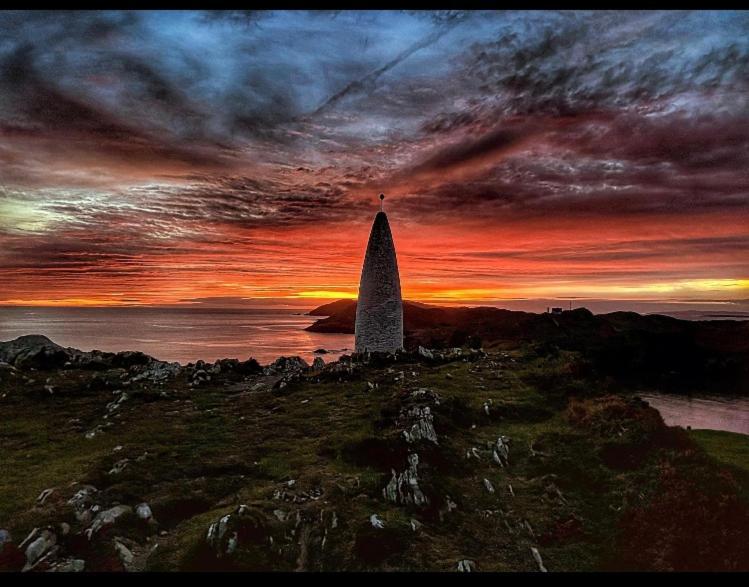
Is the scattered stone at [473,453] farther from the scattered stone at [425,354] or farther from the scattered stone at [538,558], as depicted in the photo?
the scattered stone at [425,354]

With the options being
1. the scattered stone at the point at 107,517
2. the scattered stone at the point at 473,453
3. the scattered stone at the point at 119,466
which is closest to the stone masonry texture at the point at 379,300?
the scattered stone at the point at 473,453

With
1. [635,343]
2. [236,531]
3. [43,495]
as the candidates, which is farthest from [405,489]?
[635,343]

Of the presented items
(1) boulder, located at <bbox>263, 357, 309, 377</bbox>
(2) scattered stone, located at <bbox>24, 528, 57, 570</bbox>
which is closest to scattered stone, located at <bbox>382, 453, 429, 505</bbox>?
(2) scattered stone, located at <bbox>24, 528, 57, 570</bbox>

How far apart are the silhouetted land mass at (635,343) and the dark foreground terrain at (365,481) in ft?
33.5

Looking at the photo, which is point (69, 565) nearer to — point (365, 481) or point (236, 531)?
point (236, 531)

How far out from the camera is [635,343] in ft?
140

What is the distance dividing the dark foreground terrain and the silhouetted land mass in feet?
33.5

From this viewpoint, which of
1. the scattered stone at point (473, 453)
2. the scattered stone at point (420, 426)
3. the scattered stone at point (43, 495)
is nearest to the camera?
the scattered stone at point (43, 495)

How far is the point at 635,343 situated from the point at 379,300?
28049mm

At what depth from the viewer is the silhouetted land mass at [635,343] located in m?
32.4

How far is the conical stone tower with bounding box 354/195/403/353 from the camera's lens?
3209cm

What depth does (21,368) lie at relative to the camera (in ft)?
84.1
